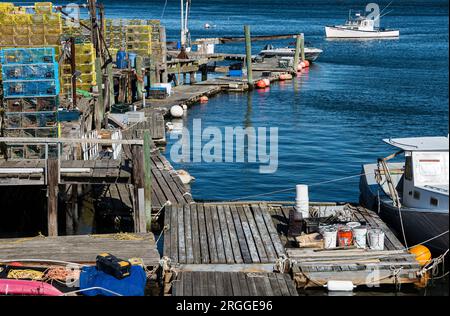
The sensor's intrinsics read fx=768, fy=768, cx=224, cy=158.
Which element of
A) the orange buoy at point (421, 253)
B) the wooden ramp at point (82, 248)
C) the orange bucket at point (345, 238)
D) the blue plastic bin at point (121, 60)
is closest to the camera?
the wooden ramp at point (82, 248)

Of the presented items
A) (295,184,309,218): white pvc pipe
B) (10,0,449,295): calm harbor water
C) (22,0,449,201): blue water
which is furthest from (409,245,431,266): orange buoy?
(22,0,449,201): blue water

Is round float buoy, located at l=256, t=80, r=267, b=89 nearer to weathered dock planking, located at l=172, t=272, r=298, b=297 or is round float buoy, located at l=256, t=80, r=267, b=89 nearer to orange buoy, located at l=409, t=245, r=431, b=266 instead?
orange buoy, located at l=409, t=245, r=431, b=266

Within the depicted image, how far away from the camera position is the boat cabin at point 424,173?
20.2 m

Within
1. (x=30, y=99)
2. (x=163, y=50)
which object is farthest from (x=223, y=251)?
Answer: (x=163, y=50)

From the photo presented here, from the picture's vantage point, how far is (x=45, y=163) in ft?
72.1

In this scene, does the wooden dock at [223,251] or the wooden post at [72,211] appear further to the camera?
the wooden post at [72,211]

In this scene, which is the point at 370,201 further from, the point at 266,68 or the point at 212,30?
the point at 212,30

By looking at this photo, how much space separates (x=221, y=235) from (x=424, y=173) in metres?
5.76

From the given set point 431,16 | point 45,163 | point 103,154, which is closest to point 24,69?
point 103,154

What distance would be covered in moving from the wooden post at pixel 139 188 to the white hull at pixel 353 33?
98.2m

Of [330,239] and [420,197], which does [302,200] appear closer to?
[330,239]

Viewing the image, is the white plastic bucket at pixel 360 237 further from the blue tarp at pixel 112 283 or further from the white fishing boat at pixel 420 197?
the blue tarp at pixel 112 283

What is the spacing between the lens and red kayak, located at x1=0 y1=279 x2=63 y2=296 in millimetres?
17266

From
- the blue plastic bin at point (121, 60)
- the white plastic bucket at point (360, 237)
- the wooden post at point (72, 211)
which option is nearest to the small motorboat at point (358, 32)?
the blue plastic bin at point (121, 60)
